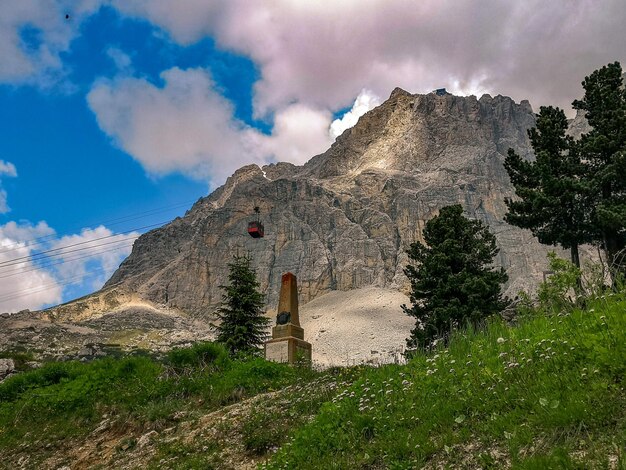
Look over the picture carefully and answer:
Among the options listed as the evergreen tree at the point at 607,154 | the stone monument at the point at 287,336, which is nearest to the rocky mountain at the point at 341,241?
the stone monument at the point at 287,336

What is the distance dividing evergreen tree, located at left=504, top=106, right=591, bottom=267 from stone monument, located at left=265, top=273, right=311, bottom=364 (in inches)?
489

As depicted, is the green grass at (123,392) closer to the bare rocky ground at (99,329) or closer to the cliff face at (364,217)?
the bare rocky ground at (99,329)

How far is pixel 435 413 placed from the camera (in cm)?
570

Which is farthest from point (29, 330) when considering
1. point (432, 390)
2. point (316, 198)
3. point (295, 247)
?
point (432, 390)

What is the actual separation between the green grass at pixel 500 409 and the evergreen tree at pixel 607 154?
18.5 meters

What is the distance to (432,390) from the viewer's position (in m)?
6.42

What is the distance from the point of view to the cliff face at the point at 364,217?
138 m

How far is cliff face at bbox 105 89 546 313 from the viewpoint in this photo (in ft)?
454

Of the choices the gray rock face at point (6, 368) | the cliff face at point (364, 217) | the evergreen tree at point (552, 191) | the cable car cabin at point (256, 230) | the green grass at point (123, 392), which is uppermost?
the cliff face at point (364, 217)

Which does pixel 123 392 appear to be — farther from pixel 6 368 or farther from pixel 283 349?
pixel 6 368

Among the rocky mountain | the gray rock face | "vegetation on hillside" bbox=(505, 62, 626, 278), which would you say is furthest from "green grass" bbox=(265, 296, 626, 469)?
the rocky mountain

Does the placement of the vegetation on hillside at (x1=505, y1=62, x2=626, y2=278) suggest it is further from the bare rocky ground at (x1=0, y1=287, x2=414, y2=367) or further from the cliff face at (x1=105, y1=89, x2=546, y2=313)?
the cliff face at (x1=105, y1=89, x2=546, y2=313)

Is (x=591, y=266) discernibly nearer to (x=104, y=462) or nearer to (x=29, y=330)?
(x=104, y=462)

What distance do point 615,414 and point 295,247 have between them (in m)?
144
